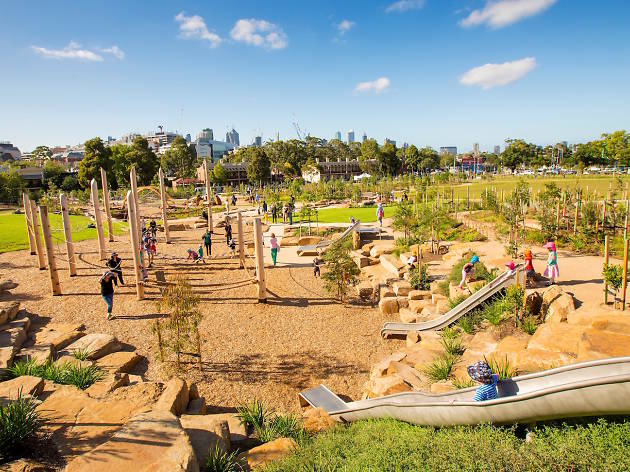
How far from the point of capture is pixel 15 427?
16.4 feet

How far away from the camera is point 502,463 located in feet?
13.8

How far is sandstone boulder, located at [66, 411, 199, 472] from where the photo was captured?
4.48 m

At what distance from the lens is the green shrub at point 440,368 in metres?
7.91

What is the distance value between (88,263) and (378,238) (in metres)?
15.4

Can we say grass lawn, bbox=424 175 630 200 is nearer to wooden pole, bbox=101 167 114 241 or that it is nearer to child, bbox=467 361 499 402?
wooden pole, bbox=101 167 114 241

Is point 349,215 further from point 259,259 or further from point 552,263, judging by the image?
point 552,263

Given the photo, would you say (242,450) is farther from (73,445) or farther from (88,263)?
(88,263)

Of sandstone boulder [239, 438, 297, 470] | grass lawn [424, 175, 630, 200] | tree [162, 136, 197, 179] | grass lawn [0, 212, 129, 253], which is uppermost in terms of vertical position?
tree [162, 136, 197, 179]

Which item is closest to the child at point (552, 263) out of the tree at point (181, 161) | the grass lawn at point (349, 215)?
the grass lawn at point (349, 215)

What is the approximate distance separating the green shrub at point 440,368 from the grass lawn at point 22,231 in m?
16.8

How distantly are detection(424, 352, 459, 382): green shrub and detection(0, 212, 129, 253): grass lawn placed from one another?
1682 centimetres

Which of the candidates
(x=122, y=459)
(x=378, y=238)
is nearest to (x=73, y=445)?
(x=122, y=459)

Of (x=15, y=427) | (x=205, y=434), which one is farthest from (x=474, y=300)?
(x=15, y=427)

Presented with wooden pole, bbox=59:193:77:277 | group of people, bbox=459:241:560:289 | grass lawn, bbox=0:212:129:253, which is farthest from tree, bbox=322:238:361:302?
grass lawn, bbox=0:212:129:253
